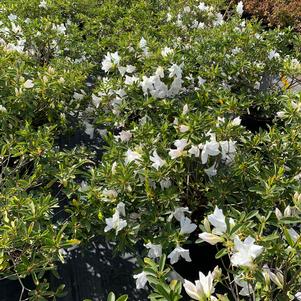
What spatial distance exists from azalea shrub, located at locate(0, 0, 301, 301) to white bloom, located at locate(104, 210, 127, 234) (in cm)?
1

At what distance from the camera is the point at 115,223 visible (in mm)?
1744

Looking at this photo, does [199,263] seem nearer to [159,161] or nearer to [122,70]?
[159,161]

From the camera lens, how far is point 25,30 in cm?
321

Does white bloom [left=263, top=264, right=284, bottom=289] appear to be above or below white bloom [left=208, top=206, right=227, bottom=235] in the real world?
below

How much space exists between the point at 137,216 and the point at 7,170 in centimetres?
70

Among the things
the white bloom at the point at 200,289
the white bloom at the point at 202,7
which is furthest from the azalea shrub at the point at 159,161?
the white bloom at the point at 202,7

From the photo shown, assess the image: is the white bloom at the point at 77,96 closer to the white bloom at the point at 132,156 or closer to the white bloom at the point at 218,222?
the white bloom at the point at 132,156

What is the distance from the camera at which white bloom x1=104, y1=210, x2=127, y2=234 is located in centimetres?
174

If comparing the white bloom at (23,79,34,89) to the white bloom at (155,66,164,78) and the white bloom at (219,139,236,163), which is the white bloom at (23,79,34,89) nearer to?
the white bloom at (155,66,164,78)

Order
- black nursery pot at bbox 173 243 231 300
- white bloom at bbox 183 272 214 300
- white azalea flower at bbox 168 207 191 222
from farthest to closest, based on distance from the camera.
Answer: black nursery pot at bbox 173 243 231 300 < white azalea flower at bbox 168 207 191 222 < white bloom at bbox 183 272 214 300

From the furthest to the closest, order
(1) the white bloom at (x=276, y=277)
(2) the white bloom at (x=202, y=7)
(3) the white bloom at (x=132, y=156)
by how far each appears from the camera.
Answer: (2) the white bloom at (x=202, y=7) < (3) the white bloom at (x=132, y=156) < (1) the white bloom at (x=276, y=277)

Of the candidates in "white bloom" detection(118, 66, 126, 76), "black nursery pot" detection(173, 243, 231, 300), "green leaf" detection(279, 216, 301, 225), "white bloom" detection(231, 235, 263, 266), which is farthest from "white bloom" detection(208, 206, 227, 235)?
"white bloom" detection(118, 66, 126, 76)

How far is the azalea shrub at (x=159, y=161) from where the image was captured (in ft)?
4.61

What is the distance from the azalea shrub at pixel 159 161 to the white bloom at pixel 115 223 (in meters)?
0.01
